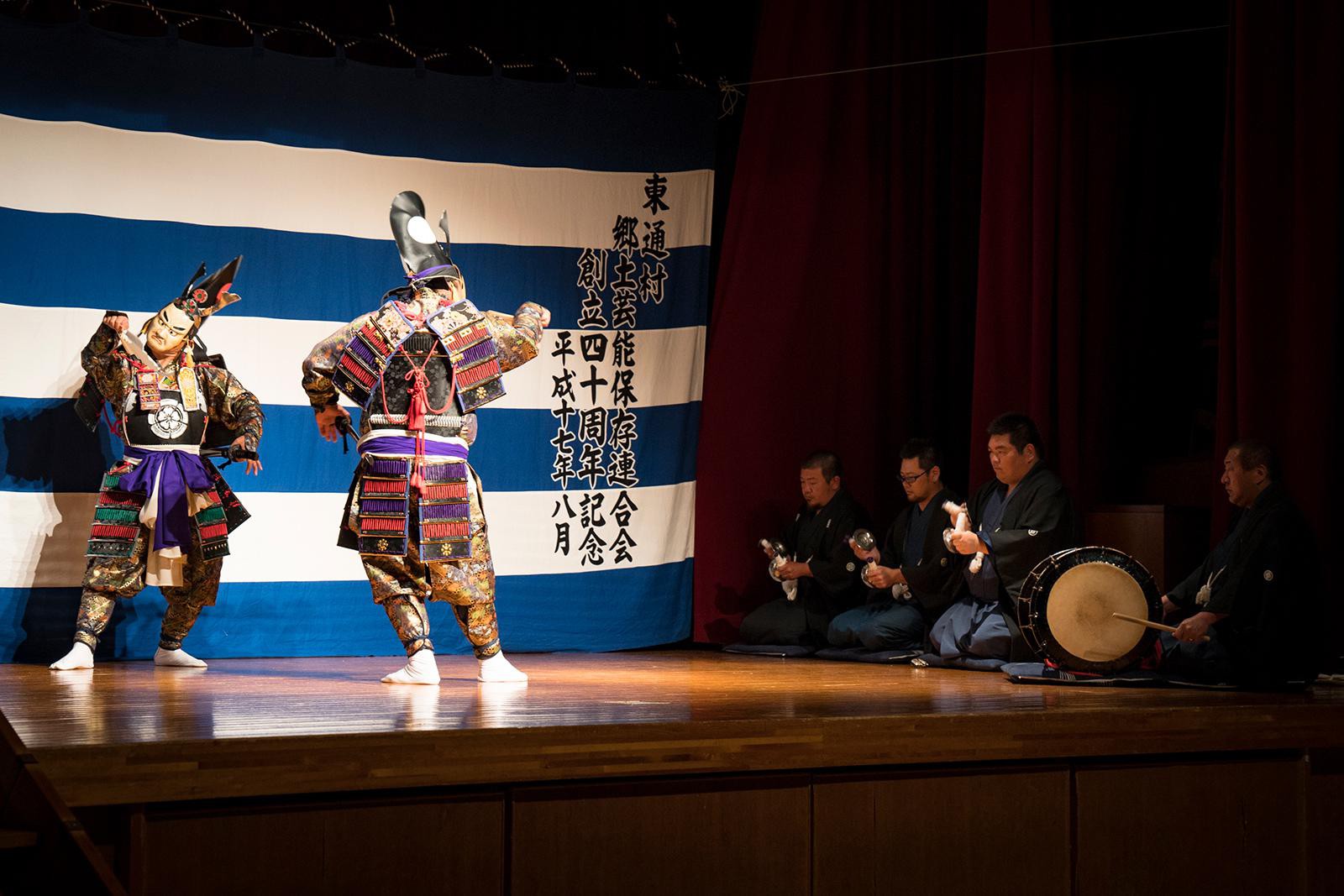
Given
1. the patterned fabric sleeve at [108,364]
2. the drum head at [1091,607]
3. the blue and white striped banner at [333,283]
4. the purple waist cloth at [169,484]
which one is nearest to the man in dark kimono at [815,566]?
the blue and white striped banner at [333,283]

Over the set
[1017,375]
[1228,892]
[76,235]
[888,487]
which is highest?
[76,235]

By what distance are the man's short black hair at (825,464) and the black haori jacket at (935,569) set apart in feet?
1.39

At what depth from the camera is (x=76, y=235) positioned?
5.21 metres

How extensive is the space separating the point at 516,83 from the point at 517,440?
1.48m

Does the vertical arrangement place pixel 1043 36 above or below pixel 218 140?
above

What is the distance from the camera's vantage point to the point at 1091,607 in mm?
4234

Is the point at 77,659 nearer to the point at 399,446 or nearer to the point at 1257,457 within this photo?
the point at 399,446

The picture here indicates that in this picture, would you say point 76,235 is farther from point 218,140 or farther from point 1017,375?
point 1017,375

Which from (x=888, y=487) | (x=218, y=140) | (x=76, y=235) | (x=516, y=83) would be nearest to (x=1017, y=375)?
(x=888, y=487)

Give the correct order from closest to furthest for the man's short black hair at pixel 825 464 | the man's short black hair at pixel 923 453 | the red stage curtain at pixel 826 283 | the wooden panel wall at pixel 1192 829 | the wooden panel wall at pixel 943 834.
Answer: the wooden panel wall at pixel 943 834 < the wooden panel wall at pixel 1192 829 < the man's short black hair at pixel 923 453 < the man's short black hair at pixel 825 464 < the red stage curtain at pixel 826 283

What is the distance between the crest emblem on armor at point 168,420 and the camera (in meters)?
4.87

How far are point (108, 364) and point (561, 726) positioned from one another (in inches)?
104

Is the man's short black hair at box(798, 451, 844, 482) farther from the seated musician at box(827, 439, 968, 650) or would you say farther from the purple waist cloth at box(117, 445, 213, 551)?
the purple waist cloth at box(117, 445, 213, 551)

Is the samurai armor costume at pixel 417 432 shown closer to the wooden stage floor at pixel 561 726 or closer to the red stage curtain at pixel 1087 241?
the wooden stage floor at pixel 561 726
